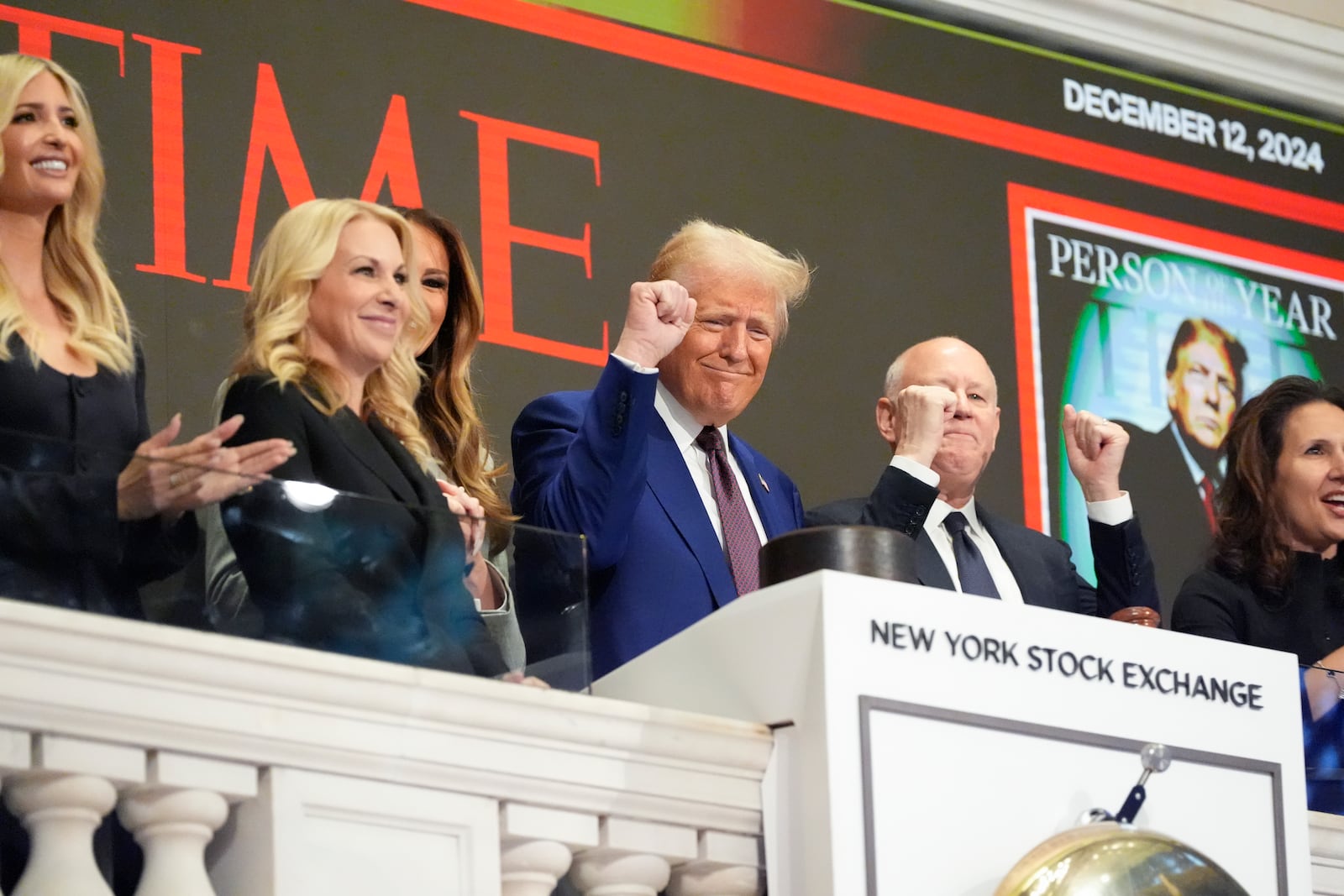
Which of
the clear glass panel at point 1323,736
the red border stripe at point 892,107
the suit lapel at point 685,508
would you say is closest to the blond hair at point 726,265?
the suit lapel at point 685,508

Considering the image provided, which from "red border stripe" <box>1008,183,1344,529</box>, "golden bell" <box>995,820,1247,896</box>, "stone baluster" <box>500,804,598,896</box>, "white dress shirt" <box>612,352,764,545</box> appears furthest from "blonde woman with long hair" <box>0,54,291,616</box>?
"red border stripe" <box>1008,183,1344,529</box>

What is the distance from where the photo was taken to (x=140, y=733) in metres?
1.80

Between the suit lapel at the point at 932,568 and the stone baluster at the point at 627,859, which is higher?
the suit lapel at the point at 932,568

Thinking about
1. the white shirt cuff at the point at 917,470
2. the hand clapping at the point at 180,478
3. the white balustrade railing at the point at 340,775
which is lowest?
the white balustrade railing at the point at 340,775

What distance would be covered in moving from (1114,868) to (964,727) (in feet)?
0.64

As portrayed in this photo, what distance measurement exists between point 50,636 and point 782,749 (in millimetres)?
693

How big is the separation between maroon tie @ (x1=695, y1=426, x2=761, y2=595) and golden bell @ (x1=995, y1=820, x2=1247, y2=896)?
1.09 meters

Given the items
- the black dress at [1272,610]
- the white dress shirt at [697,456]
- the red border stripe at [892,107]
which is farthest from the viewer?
the red border stripe at [892,107]

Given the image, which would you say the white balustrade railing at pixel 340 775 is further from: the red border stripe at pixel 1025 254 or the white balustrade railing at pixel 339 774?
the red border stripe at pixel 1025 254

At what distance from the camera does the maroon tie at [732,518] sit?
3170mm

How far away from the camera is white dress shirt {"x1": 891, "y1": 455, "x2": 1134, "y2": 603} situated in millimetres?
3455

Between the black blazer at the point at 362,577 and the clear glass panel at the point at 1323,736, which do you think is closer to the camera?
the black blazer at the point at 362,577

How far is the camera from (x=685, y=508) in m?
3.18

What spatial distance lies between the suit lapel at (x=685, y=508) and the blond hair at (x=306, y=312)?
461mm
